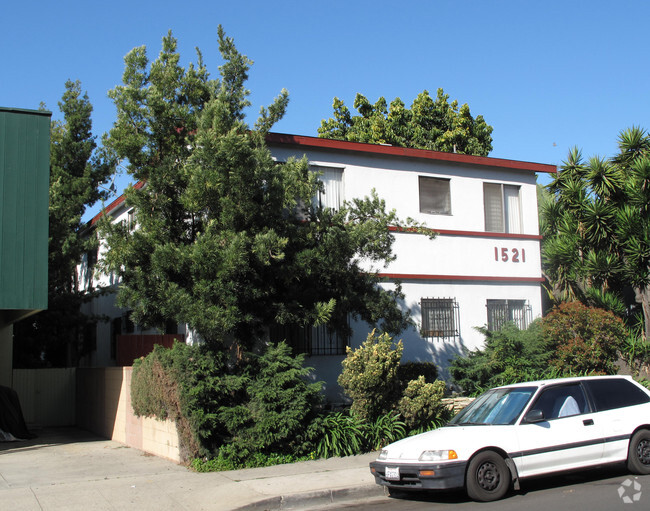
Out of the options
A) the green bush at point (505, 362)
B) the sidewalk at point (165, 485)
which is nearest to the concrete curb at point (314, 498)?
the sidewalk at point (165, 485)

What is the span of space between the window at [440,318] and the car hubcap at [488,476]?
8465 mm

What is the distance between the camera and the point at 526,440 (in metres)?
8.38

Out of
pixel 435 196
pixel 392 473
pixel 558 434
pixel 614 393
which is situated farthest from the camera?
pixel 435 196

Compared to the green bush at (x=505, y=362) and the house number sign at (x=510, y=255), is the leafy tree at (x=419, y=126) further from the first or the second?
the green bush at (x=505, y=362)

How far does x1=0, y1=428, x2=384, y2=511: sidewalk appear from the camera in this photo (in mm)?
8477

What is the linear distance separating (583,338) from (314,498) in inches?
350

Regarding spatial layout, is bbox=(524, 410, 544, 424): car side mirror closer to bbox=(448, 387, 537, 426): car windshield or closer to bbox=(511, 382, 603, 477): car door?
bbox=(511, 382, 603, 477): car door

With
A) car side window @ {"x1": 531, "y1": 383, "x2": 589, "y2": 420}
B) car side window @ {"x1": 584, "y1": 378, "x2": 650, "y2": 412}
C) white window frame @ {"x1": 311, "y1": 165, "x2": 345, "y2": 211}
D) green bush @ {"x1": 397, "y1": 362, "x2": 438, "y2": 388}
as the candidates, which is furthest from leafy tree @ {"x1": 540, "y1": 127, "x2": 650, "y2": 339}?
car side window @ {"x1": 531, "y1": 383, "x2": 589, "y2": 420}

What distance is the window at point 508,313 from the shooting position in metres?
17.6

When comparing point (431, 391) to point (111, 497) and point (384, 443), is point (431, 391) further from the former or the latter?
point (111, 497)

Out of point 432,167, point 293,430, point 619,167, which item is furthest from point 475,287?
point 293,430

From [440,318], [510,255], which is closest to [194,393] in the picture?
[440,318]

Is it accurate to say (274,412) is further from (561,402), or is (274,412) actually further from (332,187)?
(332,187)

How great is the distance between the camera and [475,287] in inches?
690
